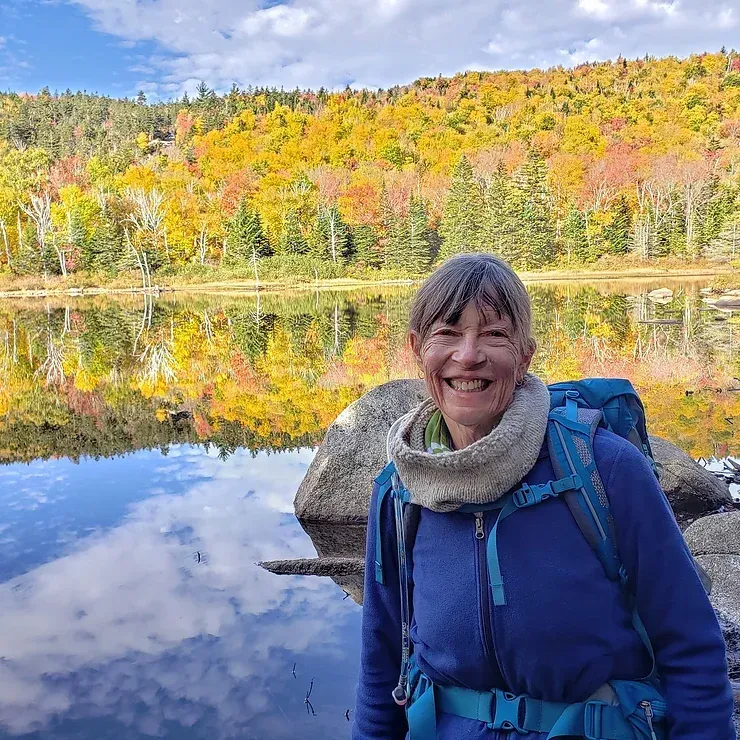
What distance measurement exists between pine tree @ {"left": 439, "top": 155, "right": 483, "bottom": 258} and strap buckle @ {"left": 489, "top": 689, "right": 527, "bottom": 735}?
49.1 m

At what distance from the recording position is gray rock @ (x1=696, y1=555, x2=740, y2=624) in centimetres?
313

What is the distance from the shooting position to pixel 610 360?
14.3 metres

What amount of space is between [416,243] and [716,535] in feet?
151

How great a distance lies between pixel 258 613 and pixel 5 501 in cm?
406

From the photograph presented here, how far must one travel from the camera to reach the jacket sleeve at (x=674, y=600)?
1264 mm

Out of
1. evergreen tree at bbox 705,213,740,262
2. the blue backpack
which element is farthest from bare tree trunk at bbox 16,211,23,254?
the blue backpack

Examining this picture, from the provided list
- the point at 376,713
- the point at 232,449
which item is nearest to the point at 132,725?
the point at 376,713

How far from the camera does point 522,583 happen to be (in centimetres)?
132

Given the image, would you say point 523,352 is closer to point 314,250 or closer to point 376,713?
point 376,713

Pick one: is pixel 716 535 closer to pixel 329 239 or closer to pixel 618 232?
pixel 329 239

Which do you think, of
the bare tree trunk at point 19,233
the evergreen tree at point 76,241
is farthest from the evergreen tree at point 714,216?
the bare tree trunk at point 19,233

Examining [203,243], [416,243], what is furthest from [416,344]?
[203,243]

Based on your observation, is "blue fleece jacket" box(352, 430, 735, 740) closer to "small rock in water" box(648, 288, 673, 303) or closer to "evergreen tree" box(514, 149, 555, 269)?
"small rock in water" box(648, 288, 673, 303)

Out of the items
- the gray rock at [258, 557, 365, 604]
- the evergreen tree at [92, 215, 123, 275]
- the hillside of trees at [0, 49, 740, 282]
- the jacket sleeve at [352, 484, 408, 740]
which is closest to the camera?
the jacket sleeve at [352, 484, 408, 740]
